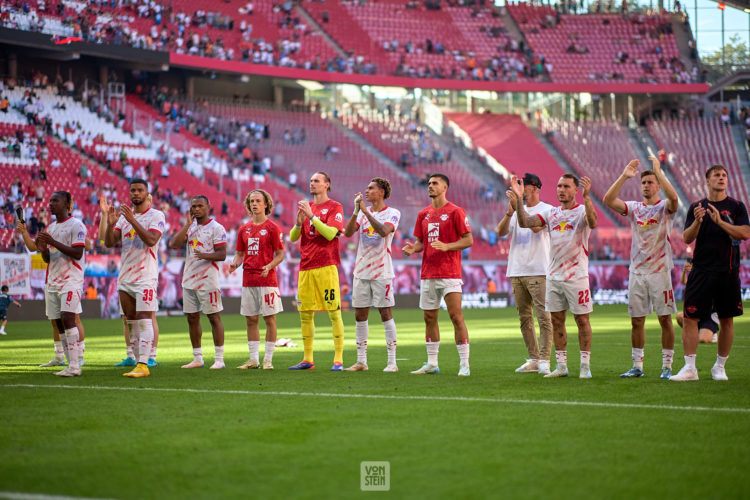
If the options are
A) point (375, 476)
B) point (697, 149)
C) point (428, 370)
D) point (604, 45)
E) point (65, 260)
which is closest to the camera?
point (375, 476)

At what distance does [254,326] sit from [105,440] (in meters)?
6.07

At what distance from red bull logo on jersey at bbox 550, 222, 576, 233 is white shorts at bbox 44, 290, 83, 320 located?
637 centimetres

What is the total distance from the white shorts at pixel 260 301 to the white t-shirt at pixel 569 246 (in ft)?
12.7

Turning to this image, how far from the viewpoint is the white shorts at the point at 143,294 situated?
1252cm

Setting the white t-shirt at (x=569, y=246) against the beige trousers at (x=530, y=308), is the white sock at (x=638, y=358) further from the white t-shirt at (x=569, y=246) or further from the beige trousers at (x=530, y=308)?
the beige trousers at (x=530, y=308)

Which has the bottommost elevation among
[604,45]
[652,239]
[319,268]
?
[319,268]

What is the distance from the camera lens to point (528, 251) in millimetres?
12930

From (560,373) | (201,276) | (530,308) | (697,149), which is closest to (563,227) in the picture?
(530,308)

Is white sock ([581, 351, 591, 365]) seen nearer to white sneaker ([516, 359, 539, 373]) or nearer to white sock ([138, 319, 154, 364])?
white sneaker ([516, 359, 539, 373])

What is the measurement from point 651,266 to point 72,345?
7.43 meters

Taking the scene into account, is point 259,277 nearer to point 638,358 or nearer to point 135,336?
point 135,336

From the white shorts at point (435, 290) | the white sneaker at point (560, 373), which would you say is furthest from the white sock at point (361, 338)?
the white sneaker at point (560, 373)

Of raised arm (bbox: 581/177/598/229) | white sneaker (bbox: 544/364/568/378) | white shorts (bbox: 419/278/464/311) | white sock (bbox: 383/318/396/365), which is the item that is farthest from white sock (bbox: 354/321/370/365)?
raised arm (bbox: 581/177/598/229)

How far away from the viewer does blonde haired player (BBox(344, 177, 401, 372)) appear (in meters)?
12.9
